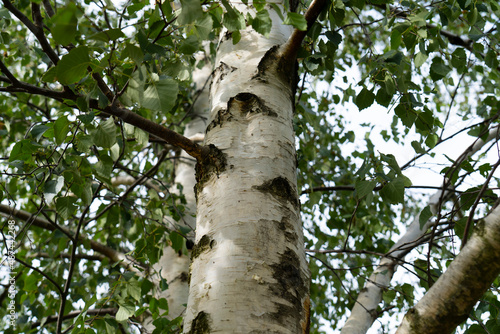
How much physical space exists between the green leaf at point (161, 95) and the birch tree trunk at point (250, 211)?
291mm

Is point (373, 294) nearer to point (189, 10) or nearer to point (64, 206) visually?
point (64, 206)

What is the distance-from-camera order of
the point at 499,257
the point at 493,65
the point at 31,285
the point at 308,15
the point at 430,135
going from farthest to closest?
the point at 31,285
the point at 493,65
the point at 430,135
the point at 308,15
the point at 499,257

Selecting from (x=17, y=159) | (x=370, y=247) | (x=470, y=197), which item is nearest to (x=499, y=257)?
(x=470, y=197)

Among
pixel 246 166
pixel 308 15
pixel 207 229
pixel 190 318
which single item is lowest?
pixel 190 318

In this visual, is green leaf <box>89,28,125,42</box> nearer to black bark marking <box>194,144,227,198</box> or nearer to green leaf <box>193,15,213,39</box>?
green leaf <box>193,15,213,39</box>

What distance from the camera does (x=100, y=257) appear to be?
3.38 m

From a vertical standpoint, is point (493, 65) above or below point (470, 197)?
above

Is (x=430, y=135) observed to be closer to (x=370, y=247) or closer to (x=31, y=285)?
(x=370, y=247)

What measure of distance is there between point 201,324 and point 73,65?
67 centimetres

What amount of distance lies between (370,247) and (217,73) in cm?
244

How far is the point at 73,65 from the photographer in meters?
0.93

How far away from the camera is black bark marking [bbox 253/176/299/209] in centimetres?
121

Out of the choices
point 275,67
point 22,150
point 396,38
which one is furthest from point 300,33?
point 22,150

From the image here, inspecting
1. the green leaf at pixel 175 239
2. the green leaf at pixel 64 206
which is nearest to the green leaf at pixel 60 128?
the green leaf at pixel 64 206
